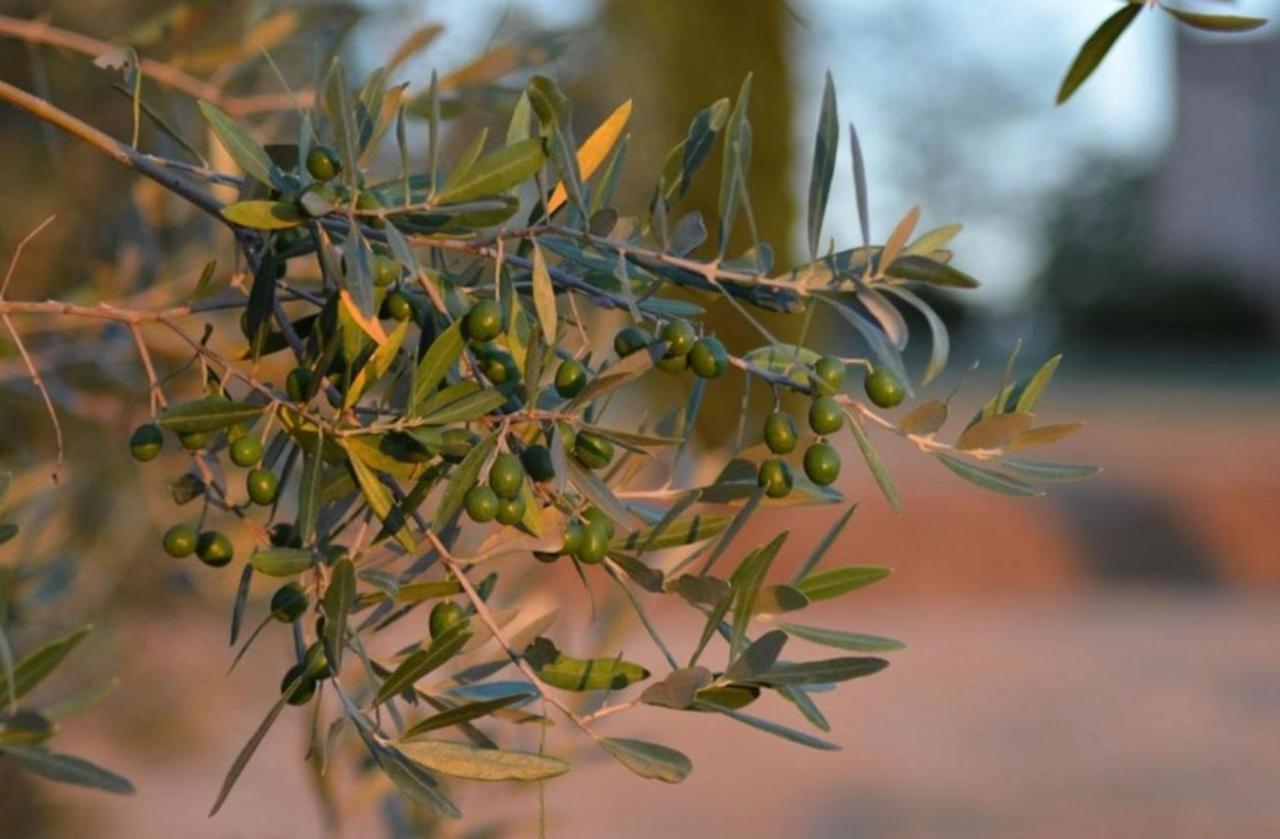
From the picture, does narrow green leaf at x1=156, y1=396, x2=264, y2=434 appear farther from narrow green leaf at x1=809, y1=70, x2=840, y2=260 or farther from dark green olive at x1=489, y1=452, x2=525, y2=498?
narrow green leaf at x1=809, y1=70, x2=840, y2=260

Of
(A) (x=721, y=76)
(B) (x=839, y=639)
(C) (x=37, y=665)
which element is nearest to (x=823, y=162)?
(B) (x=839, y=639)

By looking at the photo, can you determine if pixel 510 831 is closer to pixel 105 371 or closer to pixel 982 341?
pixel 105 371

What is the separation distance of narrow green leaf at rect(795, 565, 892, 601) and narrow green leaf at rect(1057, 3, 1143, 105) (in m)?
0.24

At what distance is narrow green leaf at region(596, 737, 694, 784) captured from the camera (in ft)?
2.27

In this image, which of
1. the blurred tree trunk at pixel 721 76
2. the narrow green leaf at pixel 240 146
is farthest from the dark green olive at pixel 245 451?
the blurred tree trunk at pixel 721 76

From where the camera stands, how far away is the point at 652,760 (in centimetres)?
69

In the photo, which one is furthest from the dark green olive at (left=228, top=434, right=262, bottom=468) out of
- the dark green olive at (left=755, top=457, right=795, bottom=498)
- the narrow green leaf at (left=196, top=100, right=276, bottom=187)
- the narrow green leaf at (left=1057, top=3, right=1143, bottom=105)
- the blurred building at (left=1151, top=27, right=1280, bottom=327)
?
the blurred building at (left=1151, top=27, right=1280, bottom=327)

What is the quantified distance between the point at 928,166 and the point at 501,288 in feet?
83.5

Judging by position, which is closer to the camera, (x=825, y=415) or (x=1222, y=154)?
(x=825, y=415)

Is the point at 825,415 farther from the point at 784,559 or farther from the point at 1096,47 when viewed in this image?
the point at 784,559

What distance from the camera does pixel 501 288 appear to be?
704 mm

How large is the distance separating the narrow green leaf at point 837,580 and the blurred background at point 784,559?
0.34m

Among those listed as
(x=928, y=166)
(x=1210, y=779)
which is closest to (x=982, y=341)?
(x=928, y=166)

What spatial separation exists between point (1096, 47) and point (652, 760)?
379 mm
